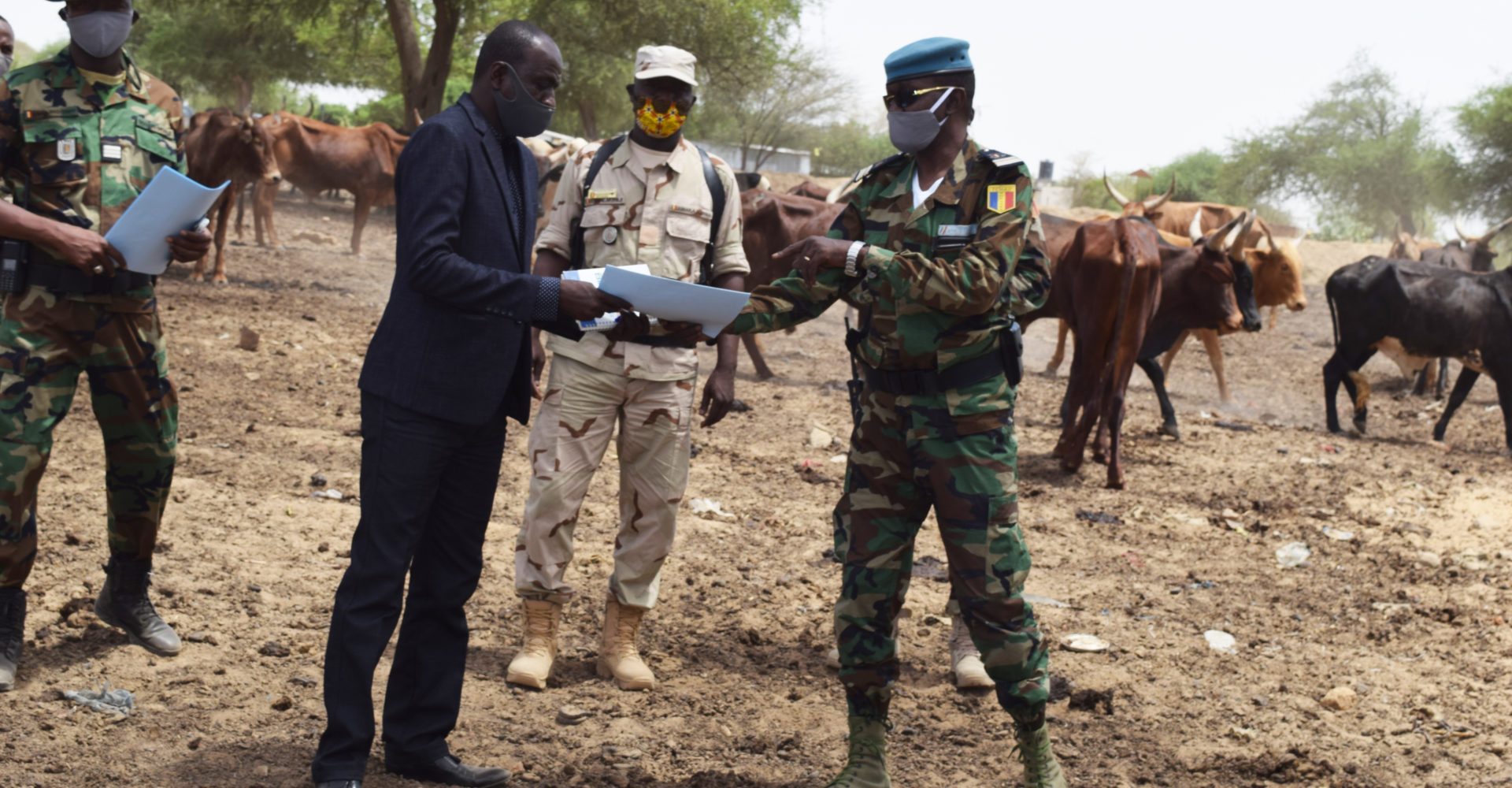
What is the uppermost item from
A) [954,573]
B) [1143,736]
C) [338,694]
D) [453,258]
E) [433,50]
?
[433,50]

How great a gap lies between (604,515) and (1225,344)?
1387 centimetres

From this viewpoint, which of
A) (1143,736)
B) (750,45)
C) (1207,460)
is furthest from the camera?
(750,45)

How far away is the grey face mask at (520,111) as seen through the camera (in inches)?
122

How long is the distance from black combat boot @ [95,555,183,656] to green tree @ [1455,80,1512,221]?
32.3m

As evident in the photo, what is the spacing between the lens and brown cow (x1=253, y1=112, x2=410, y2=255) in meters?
16.8

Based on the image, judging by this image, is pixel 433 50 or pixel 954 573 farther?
pixel 433 50

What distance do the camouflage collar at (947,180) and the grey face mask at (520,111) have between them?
1.03 meters

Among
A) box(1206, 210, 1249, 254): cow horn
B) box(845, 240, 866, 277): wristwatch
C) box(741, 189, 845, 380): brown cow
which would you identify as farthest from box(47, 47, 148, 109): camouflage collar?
box(1206, 210, 1249, 254): cow horn

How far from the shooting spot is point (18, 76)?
367 centimetres

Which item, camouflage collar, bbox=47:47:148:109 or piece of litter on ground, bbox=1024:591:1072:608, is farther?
piece of litter on ground, bbox=1024:591:1072:608

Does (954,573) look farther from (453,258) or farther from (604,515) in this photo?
(604,515)

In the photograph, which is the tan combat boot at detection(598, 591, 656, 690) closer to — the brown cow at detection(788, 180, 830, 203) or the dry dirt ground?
the dry dirt ground

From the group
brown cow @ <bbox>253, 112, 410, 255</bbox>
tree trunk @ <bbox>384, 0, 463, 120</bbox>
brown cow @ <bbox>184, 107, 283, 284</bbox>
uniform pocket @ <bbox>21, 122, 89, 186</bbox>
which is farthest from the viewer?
brown cow @ <bbox>253, 112, 410, 255</bbox>

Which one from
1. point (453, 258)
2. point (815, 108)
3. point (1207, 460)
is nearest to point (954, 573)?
point (453, 258)
